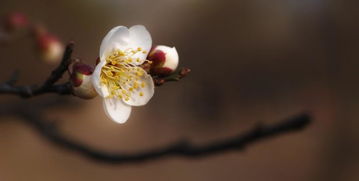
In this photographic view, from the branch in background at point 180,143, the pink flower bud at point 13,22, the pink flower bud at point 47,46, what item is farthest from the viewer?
the pink flower bud at point 47,46

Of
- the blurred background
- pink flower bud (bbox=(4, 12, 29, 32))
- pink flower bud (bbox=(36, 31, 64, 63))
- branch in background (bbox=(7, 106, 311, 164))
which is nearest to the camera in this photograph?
branch in background (bbox=(7, 106, 311, 164))

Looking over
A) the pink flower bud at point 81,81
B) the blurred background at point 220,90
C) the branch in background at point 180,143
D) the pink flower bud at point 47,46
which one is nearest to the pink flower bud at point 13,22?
the pink flower bud at point 47,46

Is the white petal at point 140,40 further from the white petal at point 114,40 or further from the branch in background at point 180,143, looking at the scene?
the branch in background at point 180,143

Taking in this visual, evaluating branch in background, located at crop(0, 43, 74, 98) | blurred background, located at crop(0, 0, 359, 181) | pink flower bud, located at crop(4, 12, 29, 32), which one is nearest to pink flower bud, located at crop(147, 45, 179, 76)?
branch in background, located at crop(0, 43, 74, 98)

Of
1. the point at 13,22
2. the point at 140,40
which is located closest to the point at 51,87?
the point at 140,40

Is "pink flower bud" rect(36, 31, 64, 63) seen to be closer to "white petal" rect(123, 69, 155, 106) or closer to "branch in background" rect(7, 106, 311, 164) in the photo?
"branch in background" rect(7, 106, 311, 164)
